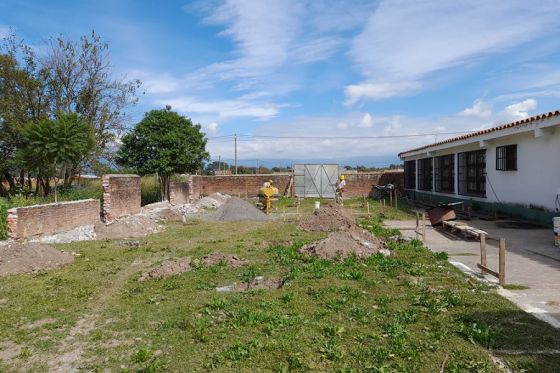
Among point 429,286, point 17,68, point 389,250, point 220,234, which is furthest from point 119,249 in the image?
point 17,68

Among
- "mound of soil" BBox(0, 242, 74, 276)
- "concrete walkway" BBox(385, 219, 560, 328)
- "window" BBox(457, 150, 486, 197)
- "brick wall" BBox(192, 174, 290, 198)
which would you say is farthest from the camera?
"brick wall" BBox(192, 174, 290, 198)

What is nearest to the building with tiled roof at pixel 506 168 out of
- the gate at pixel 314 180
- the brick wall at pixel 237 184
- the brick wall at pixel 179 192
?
the gate at pixel 314 180

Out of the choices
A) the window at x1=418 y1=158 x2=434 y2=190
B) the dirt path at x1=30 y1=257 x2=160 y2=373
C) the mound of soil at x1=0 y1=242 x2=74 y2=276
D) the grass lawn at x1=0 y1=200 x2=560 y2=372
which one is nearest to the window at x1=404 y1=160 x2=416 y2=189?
the window at x1=418 y1=158 x2=434 y2=190

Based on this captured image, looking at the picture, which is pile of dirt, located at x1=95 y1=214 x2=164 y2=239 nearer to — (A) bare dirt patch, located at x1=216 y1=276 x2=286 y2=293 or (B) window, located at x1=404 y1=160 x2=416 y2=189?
(A) bare dirt patch, located at x1=216 y1=276 x2=286 y2=293

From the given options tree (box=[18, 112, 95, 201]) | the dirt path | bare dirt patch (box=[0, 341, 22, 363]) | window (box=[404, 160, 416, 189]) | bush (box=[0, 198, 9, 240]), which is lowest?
bare dirt patch (box=[0, 341, 22, 363])

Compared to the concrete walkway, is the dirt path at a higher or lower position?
lower

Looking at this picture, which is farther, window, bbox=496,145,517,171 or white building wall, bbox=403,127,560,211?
window, bbox=496,145,517,171

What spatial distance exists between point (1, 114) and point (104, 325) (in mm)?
18237

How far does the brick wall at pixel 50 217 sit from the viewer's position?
12.1 metres

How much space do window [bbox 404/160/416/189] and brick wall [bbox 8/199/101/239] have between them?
20.6 metres

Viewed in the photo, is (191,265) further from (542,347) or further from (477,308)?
(542,347)

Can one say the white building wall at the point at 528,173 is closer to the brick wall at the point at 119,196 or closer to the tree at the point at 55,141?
the brick wall at the point at 119,196

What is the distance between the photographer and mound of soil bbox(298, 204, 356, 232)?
47.8 feet

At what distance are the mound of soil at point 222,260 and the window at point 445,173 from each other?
15.7 metres
